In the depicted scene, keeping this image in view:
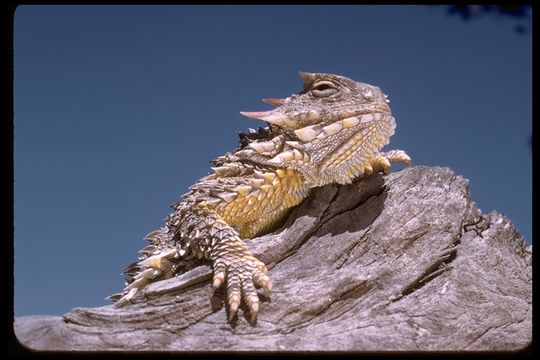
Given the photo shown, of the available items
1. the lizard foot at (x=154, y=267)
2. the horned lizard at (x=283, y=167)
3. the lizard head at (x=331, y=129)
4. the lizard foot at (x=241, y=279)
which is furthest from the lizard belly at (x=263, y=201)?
the lizard foot at (x=241, y=279)

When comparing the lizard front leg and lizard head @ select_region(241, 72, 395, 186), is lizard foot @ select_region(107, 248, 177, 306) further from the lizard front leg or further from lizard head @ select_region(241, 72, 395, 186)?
lizard head @ select_region(241, 72, 395, 186)

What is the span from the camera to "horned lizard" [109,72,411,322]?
394 cm

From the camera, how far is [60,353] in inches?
113

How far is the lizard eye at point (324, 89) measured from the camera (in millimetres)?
4078

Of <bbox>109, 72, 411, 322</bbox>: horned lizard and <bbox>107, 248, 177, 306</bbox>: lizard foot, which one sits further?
<bbox>107, 248, 177, 306</bbox>: lizard foot

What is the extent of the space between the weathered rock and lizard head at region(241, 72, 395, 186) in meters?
0.31

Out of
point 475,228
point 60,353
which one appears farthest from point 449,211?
point 60,353

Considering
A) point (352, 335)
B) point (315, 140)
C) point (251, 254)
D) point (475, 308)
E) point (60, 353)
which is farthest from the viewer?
point (315, 140)

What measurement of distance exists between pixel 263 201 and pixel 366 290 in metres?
1.06

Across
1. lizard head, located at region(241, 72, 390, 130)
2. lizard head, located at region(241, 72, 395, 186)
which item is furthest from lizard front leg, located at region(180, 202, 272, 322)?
lizard head, located at region(241, 72, 390, 130)

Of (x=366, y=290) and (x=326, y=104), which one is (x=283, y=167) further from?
(x=366, y=290)

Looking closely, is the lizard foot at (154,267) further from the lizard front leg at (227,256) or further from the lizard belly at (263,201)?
the lizard belly at (263,201)
